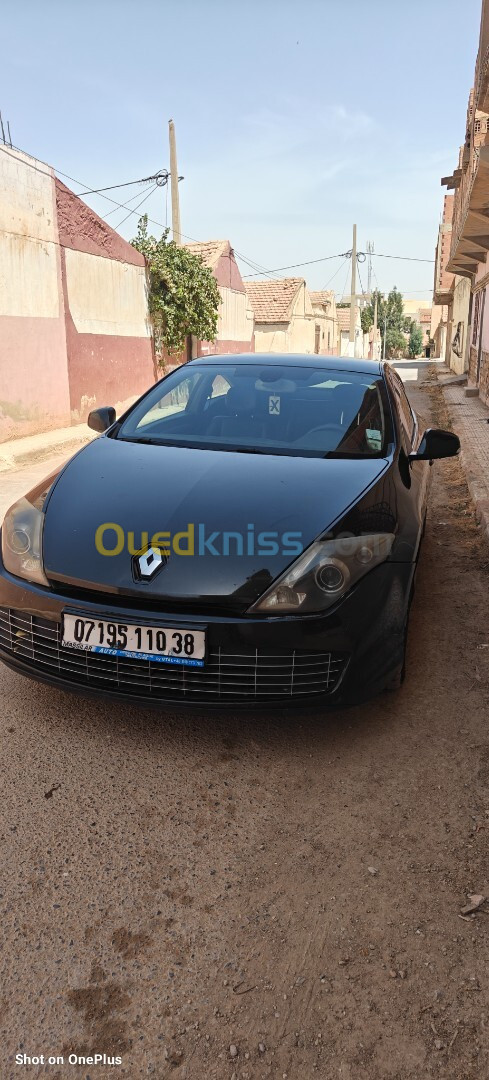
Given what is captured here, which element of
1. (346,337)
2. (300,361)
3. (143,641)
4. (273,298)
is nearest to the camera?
(143,641)

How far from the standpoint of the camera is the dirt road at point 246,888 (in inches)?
61.5

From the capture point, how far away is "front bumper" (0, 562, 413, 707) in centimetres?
233

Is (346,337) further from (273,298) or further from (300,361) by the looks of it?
(300,361)

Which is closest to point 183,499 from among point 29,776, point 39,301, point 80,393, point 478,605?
point 29,776

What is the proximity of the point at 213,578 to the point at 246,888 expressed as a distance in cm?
90

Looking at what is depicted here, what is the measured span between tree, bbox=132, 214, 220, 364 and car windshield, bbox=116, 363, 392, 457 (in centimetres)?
1253

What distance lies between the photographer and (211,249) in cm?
2105

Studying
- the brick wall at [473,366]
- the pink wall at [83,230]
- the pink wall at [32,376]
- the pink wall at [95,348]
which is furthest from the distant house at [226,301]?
the pink wall at [32,376]

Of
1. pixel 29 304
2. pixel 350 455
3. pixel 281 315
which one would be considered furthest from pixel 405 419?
pixel 281 315

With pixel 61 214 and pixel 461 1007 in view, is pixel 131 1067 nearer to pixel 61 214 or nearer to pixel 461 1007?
pixel 461 1007

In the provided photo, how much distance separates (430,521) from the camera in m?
6.07

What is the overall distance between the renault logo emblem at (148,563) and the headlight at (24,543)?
1.11 ft

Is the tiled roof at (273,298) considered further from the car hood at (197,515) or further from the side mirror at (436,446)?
the car hood at (197,515)

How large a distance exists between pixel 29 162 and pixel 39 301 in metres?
1.86
